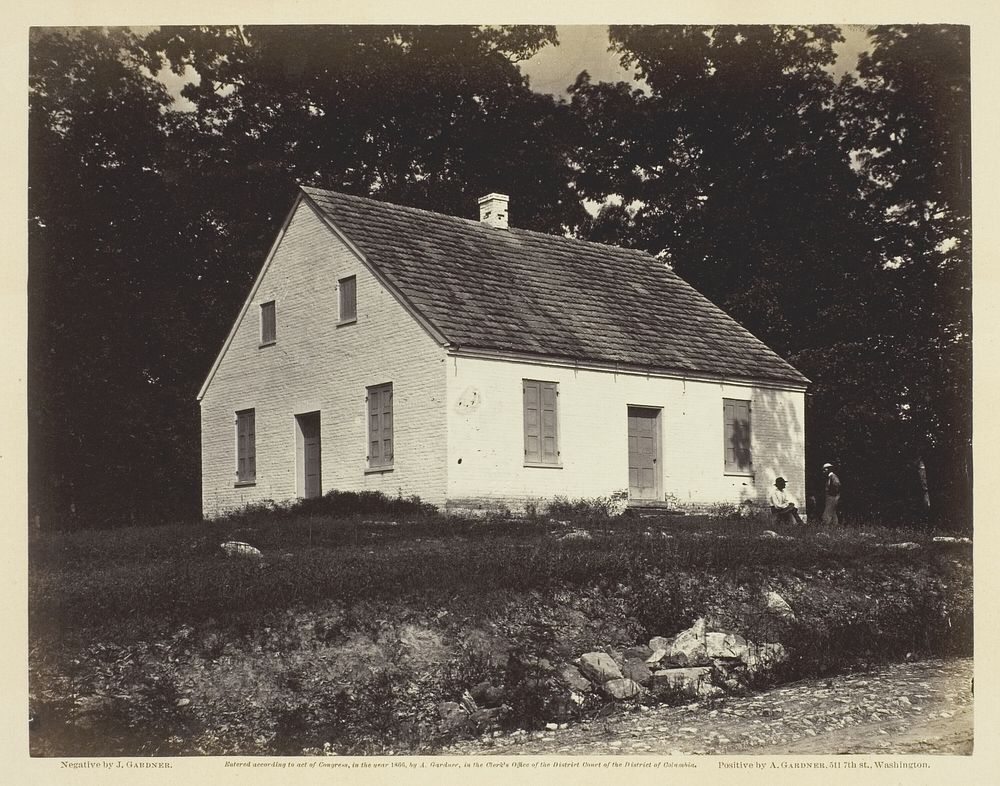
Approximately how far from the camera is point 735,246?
118ft

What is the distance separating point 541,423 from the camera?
24.8 m

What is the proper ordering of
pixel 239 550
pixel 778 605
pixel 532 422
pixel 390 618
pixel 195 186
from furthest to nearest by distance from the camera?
pixel 195 186 < pixel 532 422 < pixel 239 550 < pixel 778 605 < pixel 390 618

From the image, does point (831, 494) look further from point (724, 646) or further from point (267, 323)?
point (267, 323)

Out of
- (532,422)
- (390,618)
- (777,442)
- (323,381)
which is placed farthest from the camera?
(777,442)

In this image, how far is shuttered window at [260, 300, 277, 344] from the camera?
92.5ft

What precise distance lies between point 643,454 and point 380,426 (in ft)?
18.6

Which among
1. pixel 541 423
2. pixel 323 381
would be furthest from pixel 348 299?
pixel 541 423

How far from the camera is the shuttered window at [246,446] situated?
28328 mm

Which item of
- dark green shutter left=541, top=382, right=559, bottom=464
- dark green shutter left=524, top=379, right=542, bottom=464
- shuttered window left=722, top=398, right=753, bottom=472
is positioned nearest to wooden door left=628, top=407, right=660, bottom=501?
shuttered window left=722, top=398, right=753, bottom=472

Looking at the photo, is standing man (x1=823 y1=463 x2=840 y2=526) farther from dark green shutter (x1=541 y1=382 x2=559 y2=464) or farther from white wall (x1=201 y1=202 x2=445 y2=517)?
white wall (x1=201 y1=202 x2=445 y2=517)

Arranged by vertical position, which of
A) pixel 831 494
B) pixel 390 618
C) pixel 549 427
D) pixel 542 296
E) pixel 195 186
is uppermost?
pixel 195 186

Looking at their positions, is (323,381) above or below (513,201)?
below

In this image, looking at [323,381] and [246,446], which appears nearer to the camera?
[323,381]

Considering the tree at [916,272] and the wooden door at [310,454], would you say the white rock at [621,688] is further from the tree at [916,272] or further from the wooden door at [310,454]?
the wooden door at [310,454]
